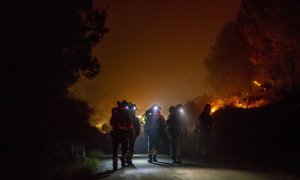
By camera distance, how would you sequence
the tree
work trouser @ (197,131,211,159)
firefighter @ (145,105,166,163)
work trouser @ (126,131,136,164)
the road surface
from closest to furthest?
the road surface → work trouser @ (126,131,136,164) → firefighter @ (145,105,166,163) → work trouser @ (197,131,211,159) → the tree

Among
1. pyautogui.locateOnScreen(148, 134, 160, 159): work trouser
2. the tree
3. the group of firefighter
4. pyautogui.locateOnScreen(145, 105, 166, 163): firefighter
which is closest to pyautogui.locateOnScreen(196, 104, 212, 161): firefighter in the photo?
the group of firefighter

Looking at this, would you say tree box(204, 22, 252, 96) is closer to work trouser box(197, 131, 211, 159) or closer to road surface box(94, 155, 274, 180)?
work trouser box(197, 131, 211, 159)

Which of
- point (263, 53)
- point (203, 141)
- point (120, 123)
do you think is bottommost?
point (203, 141)

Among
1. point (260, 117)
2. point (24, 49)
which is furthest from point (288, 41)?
point (24, 49)

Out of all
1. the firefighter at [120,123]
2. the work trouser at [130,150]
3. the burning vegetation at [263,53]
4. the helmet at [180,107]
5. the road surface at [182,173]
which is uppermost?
the burning vegetation at [263,53]

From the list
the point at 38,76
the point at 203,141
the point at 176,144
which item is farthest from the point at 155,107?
the point at 38,76

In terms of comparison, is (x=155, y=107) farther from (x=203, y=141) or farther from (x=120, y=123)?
(x=120, y=123)

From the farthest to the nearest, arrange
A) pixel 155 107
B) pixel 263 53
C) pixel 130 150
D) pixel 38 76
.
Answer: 1. pixel 263 53
2. pixel 155 107
3. pixel 130 150
4. pixel 38 76

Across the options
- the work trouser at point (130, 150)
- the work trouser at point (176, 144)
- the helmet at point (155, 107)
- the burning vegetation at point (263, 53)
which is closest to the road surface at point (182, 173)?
the work trouser at point (130, 150)

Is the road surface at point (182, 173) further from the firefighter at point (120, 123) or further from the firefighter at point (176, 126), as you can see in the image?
the firefighter at point (176, 126)

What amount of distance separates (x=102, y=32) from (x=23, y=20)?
8.41m

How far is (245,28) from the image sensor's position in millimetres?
39594

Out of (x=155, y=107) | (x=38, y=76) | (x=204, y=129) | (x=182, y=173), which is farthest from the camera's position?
(x=204, y=129)

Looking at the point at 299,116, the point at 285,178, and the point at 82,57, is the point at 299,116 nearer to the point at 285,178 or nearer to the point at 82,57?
the point at 285,178
